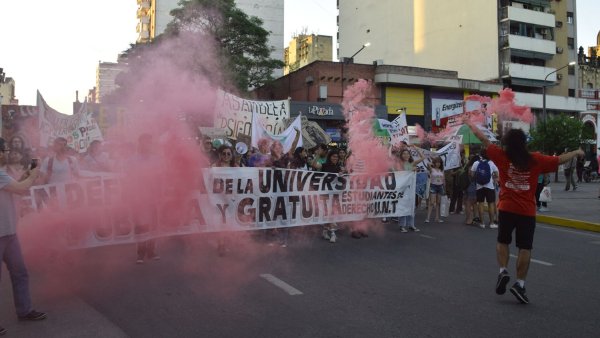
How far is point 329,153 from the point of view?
907 centimetres

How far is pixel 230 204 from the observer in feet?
24.5

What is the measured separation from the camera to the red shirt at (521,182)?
5.09m

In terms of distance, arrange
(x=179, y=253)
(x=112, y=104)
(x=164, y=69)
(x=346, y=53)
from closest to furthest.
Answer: (x=179, y=253)
(x=164, y=69)
(x=112, y=104)
(x=346, y=53)

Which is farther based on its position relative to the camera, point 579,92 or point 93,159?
point 579,92

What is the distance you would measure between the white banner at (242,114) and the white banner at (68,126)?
2485mm

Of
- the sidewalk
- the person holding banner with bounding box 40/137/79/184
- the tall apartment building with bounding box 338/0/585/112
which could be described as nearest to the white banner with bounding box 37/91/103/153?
the person holding banner with bounding box 40/137/79/184

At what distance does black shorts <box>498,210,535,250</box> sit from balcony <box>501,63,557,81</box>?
42.0m

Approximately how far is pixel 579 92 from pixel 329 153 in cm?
4926

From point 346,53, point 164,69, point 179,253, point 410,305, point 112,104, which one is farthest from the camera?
point 346,53

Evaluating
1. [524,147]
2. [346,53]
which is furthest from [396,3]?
[524,147]

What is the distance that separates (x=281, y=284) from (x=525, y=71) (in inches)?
1746

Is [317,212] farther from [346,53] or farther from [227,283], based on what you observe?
[346,53]

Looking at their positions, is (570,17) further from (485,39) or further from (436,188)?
(436,188)

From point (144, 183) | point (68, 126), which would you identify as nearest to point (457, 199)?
point (144, 183)
